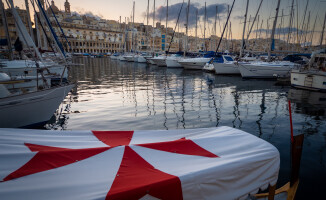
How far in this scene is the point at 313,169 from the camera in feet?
17.1

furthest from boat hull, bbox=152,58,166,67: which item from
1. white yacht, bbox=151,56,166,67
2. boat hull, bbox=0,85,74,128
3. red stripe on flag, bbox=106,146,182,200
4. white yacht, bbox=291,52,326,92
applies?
red stripe on flag, bbox=106,146,182,200

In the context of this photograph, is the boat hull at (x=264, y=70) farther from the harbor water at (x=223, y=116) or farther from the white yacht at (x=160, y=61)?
the white yacht at (x=160, y=61)

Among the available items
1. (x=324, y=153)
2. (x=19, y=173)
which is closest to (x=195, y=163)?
(x=19, y=173)

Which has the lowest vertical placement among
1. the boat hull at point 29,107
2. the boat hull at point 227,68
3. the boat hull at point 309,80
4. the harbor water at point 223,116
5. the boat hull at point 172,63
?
the harbor water at point 223,116

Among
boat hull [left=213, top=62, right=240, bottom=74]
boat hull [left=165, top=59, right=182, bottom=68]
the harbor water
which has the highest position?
boat hull [left=165, top=59, right=182, bottom=68]

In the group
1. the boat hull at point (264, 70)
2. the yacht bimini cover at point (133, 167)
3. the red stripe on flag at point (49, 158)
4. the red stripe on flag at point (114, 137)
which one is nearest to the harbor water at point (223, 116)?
the yacht bimini cover at point (133, 167)

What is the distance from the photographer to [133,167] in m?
2.51

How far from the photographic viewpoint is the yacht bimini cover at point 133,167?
2.09m

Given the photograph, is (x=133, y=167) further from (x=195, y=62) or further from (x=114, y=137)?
(x=195, y=62)

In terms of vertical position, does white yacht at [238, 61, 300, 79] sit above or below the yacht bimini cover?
above

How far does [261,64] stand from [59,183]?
24914mm

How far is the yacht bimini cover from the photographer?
209 centimetres

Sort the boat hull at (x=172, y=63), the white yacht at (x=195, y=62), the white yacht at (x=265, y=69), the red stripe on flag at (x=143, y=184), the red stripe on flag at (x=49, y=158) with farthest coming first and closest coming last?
the boat hull at (x=172, y=63) → the white yacht at (x=195, y=62) → the white yacht at (x=265, y=69) → the red stripe on flag at (x=49, y=158) → the red stripe on flag at (x=143, y=184)

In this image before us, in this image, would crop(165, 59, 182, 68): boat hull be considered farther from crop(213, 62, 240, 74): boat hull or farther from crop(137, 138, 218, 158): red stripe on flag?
crop(137, 138, 218, 158): red stripe on flag
